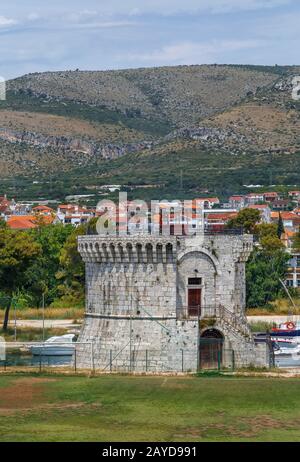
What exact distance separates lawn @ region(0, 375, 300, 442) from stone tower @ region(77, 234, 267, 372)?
3.50 m

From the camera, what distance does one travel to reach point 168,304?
60.2m

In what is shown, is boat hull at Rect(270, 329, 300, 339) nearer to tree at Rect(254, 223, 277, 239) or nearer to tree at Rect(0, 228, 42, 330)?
tree at Rect(0, 228, 42, 330)

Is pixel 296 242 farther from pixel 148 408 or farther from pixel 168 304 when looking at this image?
pixel 148 408

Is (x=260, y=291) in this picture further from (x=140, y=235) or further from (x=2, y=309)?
(x=140, y=235)

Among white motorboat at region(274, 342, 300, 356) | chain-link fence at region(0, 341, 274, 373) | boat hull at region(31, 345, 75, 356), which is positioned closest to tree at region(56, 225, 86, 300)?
white motorboat at region(274, 342, 300, 356)

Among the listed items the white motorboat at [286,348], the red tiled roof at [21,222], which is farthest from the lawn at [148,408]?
the red tiled roof at [21,222]

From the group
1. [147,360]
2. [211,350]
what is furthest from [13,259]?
[211,350]

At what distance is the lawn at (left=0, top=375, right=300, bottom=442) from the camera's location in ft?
139

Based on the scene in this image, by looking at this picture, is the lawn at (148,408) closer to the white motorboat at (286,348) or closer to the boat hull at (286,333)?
the white motorboat at (286,348)

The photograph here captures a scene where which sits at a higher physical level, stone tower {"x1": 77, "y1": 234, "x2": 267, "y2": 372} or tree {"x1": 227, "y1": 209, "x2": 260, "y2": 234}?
tree {"x1": 227, "y1": 209, "x2": 260, "y2": 234}

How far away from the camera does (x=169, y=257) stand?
199 feet

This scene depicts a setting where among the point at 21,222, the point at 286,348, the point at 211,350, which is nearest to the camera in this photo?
the point at 211,350

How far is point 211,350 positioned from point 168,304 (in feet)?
9.01

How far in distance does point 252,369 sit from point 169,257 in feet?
19.8
